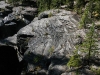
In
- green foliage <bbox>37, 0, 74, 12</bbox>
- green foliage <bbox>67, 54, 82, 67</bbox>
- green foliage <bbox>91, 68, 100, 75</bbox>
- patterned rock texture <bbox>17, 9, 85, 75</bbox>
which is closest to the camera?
green foliage <bbox>91, 68, 100, 75</bbox>

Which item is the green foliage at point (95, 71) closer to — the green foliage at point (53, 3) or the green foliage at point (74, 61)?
the green foliage at point (74, 61)

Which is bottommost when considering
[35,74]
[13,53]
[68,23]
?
[35,74]

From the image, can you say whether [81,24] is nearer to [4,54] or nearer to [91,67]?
[91,67]

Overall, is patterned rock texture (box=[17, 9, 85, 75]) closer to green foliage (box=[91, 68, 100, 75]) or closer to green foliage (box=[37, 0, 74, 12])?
green foliage (box=[91, 68, 100, 75])

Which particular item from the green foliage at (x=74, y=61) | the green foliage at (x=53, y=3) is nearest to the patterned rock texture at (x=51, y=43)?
the green foliage at (x=74, y=61)

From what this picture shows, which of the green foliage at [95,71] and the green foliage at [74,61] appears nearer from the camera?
the green foliage at [95,71]

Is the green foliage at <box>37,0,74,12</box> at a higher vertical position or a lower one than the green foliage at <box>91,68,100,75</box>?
higher

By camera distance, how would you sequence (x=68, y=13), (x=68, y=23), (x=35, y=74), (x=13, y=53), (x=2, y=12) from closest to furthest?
(x=35, y=74), (x=13, y=53), (x=68, y=23), (x=68, y=13), (x=2, y=12)

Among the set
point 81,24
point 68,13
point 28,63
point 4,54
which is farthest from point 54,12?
point 4,54

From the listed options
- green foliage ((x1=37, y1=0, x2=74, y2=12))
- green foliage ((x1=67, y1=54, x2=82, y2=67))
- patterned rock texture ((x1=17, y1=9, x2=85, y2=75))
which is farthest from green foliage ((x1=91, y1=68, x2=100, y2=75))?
green foliage ((x1=37, y1=0, x2=74, y2=12))
